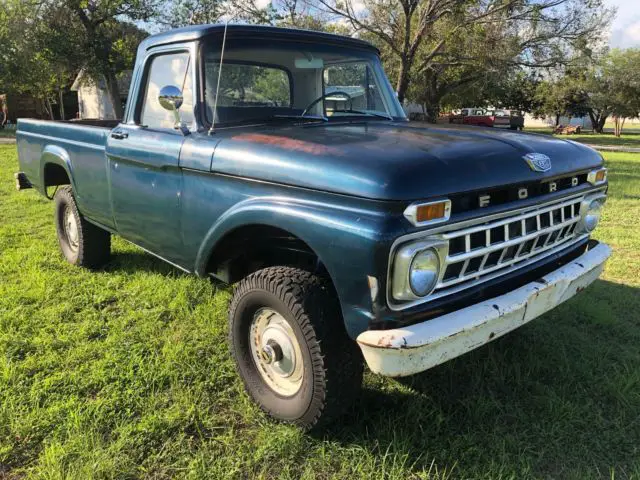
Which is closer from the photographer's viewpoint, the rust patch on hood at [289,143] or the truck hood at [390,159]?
the truck hood at [390,159]

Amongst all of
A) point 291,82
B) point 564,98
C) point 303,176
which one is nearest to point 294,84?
point 291,82

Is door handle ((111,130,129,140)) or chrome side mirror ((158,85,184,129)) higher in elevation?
chrome side mirror ((158,85,184,129))

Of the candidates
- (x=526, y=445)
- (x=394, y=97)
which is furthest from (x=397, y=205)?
(x=394, y=97)

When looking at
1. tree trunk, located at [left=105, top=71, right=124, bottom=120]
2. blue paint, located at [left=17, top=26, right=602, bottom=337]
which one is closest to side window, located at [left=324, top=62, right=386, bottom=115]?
blue paint, located at [left=17, top=26, right=602, bottom=337]

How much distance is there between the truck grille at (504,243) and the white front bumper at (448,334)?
0.43 feet

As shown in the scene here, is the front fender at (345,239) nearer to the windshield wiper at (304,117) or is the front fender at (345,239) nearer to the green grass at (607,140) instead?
the windshield wiper at (304,117)

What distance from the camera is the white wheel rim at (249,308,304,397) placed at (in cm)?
257

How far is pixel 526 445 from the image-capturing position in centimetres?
254

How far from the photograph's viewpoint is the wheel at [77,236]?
4602 mm

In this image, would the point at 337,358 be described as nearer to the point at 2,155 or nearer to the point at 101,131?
the point at 101,131

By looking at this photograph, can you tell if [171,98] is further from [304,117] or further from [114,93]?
[114,93]

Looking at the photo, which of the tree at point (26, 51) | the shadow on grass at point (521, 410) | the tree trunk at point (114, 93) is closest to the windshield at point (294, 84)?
the shadow on grass at point (521, 410)

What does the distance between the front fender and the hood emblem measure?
0.94 metres

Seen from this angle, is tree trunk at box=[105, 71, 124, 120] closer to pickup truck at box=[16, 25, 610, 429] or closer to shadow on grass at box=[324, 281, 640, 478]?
pickup truck at box=[16, 25, 610, 429]
